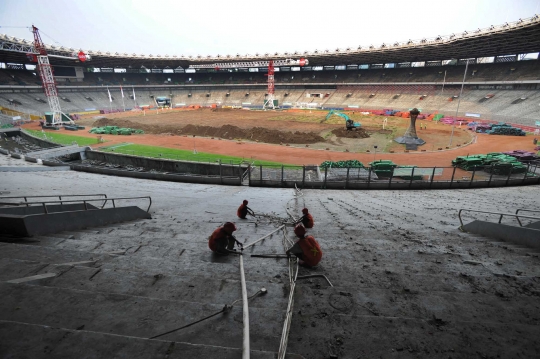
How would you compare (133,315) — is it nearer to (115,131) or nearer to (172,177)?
(172,177)

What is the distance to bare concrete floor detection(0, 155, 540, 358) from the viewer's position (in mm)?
3352

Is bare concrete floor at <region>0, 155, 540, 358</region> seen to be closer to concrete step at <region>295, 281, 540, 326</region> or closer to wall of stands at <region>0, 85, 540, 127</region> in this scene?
concrete step at <region>295, 281, 540, 326</region>

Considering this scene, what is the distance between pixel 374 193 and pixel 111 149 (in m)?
33.2

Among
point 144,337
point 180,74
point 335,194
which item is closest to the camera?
point 144,337

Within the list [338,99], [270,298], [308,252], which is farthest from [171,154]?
[338,99]

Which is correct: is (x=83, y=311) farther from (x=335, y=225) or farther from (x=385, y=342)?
(x=335, y=225)

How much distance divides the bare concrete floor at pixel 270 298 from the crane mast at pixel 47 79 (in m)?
64.7

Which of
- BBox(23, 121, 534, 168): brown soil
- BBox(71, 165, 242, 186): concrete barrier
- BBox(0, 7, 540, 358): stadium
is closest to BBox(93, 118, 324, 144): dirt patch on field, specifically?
BBox(23, 121, 534, 168): brown soil

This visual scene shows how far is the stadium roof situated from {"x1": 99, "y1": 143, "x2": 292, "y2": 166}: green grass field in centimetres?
4258

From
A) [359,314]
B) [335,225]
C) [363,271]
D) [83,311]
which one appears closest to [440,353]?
[359,314]

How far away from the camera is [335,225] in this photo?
10.5m

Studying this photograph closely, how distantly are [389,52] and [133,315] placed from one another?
266 feet

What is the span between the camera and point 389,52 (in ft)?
226

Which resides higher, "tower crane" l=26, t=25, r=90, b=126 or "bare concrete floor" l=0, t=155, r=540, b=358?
"tower crane" l=26, t=25, r=90, b=126
